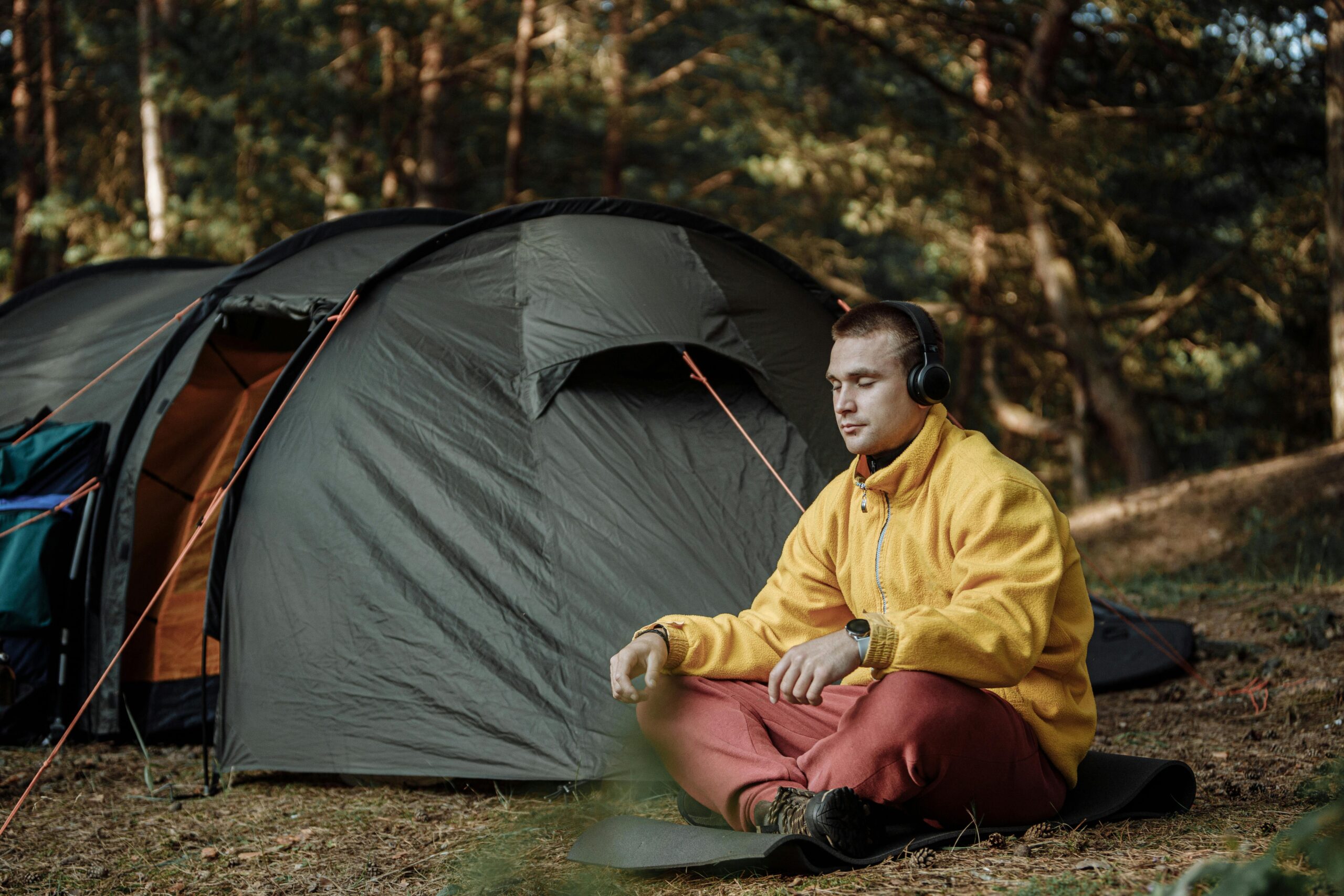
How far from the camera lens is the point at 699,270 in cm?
445

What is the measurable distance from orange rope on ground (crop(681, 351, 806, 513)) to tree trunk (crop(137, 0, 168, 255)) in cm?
771

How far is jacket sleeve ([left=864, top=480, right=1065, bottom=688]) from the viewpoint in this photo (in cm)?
225

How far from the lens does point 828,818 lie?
7.63 feet

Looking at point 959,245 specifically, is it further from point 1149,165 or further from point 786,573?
point 786,573

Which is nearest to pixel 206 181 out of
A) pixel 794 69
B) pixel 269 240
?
pixel 269 240

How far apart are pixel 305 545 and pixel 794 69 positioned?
10.9 metres

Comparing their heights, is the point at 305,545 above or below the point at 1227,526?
above

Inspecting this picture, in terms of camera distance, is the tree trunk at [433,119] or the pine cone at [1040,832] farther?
the tree trunk at [433,119]

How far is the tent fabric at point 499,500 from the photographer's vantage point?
3648 millimetres

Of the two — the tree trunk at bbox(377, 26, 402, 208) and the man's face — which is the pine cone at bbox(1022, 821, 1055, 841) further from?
the tree trunk at bbox(377, 26, 402, 208)

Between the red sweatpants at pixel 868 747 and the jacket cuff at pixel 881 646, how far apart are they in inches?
2.7

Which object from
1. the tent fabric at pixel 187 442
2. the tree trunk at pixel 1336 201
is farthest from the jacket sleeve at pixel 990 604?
the tree trunk at pixel 1336 201

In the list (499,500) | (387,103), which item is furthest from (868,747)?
(387,103)

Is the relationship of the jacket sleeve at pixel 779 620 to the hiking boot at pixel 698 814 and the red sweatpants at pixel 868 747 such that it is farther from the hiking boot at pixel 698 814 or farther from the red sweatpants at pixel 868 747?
the hiking boot at pixel 698 814
